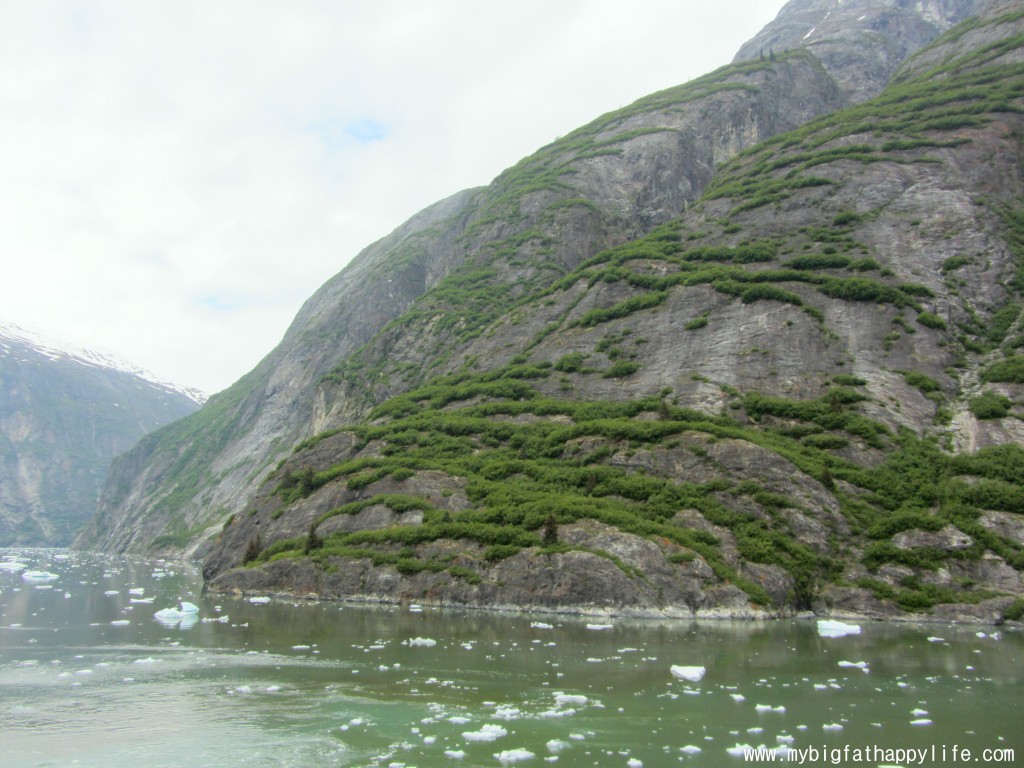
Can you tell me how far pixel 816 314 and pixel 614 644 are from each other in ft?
136

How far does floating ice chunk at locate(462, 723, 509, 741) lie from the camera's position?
555 inches

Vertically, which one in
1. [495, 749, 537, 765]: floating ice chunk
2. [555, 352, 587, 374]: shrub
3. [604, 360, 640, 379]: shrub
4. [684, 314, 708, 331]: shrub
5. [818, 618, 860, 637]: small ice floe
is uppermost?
[684, 314, 708, 331]: shrub

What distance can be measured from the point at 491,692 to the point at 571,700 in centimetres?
230

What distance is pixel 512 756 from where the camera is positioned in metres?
13.0

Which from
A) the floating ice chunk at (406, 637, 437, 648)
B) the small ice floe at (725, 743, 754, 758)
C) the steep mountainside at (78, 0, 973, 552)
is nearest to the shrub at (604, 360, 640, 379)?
the steep mountainside at (78, 0, 973, 552)

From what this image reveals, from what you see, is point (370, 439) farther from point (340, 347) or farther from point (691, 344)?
point (340, 347)

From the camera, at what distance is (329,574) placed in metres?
41.4

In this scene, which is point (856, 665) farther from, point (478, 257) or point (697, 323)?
point (478, 257)

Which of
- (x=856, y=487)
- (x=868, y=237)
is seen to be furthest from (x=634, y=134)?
(x=856, y=487)

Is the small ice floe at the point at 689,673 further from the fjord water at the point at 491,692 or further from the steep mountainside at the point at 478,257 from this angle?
the steep mountainside at the point at 478,257

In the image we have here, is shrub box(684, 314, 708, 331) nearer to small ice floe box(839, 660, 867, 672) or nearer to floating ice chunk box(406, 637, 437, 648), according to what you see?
small ice floe box(839, 660, 867, 672)

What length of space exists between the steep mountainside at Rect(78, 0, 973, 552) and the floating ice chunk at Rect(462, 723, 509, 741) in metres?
70.8

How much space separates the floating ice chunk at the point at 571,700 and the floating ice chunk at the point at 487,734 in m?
2.67

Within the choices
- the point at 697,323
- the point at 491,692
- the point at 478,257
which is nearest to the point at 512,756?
the point at 491,692
